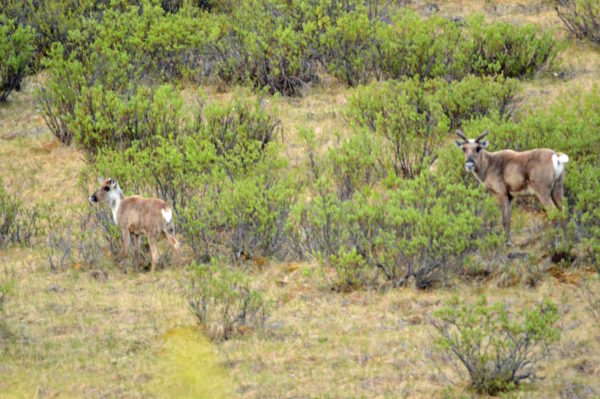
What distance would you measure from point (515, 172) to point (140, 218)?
468cm

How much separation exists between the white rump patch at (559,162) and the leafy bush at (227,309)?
3.78m

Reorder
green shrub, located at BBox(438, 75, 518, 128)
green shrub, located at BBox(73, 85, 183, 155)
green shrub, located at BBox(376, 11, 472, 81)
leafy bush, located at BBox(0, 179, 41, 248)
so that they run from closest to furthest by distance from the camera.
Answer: leafy bush, located at BBox(0, 179, 41, 248), green shrub, located at BBox(438, 75, 518, 128), green shrub, located at BBox(73, 85, 183, 155), green shrub, located at BBox(376, 11, 472, 81)

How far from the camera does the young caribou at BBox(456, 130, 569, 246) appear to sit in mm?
10992

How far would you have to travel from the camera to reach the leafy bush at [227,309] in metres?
9.88

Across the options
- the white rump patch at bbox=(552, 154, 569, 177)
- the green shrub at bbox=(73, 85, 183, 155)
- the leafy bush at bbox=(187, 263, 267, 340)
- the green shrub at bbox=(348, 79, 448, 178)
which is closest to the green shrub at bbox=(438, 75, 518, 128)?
the green shrub at bbox=(348, 79, 448, 178)

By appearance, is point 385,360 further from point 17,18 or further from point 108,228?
point 17,18

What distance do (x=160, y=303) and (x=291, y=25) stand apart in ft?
32.4

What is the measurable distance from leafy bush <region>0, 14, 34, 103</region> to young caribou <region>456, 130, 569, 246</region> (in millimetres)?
10603

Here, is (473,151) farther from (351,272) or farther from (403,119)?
(403,119)

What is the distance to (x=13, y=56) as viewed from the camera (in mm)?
18734

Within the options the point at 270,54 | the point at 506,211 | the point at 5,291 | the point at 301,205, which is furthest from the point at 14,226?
the point at 270,54

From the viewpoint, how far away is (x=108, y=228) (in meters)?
12.6

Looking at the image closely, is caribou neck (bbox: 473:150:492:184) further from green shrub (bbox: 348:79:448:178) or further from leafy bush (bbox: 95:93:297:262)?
leafy bush (bbox: 95:93:297:262)

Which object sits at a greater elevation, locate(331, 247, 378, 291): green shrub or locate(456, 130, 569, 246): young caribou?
locate(456, 130, 569, 246): young caribou
